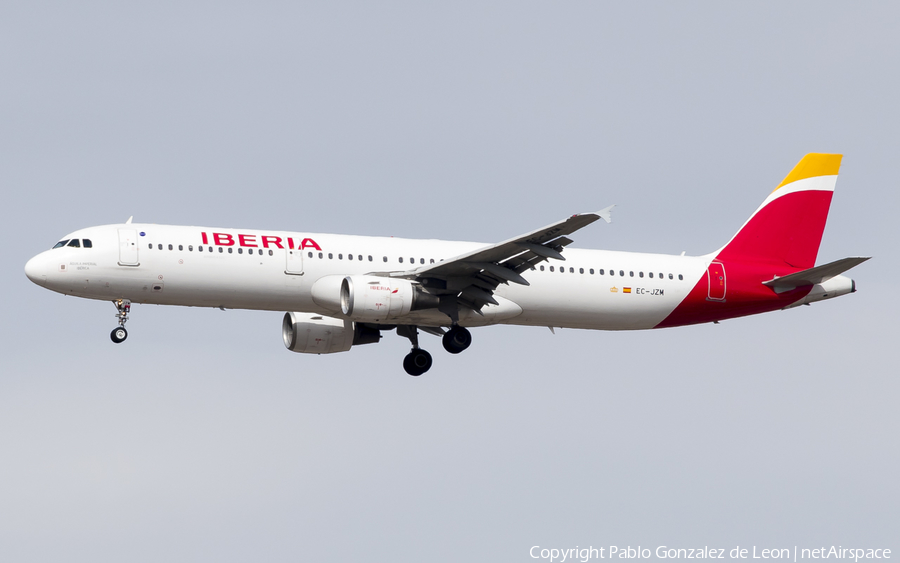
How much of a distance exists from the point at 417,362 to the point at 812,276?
1386 cm

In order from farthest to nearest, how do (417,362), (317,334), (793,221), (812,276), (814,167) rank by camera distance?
(814,167) < (793,221) < (417,362) < (317,334) < (812,276)

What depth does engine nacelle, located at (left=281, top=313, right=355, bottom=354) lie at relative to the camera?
41.5m

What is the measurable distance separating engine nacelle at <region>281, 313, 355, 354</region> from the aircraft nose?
343 inches

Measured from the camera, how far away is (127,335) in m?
37.6

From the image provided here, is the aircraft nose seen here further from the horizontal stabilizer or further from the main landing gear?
the horizontal stabilizer

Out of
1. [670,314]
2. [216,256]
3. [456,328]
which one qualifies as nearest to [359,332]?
[456,328]

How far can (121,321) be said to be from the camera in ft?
123

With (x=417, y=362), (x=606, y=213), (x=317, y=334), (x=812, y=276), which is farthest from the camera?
(x=417, y=362)

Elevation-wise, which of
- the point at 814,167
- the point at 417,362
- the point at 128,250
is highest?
the point at 814,167

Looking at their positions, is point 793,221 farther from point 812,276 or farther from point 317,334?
point 317,334

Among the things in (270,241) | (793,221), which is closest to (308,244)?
(270,241)

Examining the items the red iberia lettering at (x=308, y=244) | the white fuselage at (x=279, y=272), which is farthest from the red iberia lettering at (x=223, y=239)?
the red iberia lettering at (x=308, y=244)

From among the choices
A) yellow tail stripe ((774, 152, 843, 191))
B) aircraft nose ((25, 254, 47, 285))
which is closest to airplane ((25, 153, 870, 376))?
aircraft nose ((25, 254, 47, 285))

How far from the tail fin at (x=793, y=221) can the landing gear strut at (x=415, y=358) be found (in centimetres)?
1105
